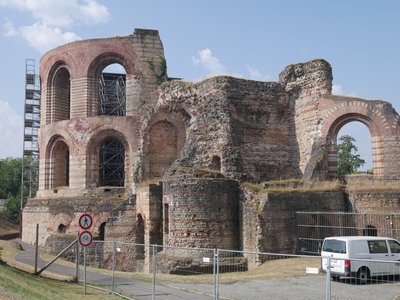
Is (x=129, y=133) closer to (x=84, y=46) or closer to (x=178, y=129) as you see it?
(x=178, y=129)

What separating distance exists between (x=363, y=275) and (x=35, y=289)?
7.71 meters

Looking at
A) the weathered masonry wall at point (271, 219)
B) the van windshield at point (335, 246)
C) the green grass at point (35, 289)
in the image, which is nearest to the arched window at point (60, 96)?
the weathered masonry wall at point (271, 219)

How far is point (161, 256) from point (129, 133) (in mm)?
11568

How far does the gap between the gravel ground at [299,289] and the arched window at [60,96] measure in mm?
22687

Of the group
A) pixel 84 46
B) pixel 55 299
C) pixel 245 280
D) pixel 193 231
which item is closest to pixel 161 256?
pixel 193 231

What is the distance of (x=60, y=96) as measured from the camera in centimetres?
3484

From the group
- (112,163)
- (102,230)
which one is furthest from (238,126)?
(112,163)

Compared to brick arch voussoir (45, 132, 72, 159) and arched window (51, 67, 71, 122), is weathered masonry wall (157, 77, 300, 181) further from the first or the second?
arched window (51, 67, 71, 122)

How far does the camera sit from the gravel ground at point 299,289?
35.8ft

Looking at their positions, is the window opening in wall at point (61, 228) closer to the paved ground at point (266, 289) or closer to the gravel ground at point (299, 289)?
the paved ground at point (266, 289)

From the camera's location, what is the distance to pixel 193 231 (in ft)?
67.0

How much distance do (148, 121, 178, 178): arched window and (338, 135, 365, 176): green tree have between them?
32.0 meters

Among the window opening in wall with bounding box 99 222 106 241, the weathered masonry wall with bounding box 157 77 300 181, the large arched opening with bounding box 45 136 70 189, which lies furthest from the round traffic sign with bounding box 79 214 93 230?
the large arched opening with bounding box 45 136 70 189

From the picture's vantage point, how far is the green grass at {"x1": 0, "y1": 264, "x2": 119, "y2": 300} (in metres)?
9.45
